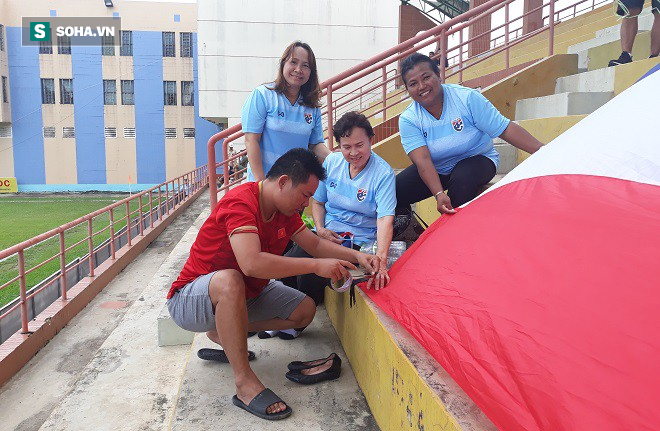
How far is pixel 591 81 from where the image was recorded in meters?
4.43

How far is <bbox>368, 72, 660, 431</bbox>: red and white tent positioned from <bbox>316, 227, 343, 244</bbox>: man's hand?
1.90 feet

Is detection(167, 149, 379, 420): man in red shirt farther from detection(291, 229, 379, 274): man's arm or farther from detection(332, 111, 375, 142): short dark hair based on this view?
detection(332, 111, 375, 142): short dark hair

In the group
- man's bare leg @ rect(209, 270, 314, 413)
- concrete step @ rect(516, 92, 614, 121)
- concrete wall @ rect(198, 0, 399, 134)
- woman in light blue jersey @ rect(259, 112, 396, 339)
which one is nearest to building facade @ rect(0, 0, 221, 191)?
concrete wall @ rect(198, 0, 399, 134)

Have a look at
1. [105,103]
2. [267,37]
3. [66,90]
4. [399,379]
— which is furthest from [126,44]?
[399,379]

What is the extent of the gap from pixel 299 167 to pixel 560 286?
1.14 m

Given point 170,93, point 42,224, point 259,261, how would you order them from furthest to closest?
point 170,93, point 42,224, point 259,261

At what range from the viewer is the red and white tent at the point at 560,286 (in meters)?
1.12

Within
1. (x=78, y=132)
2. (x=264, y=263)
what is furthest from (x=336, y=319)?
(x=78, y=132)

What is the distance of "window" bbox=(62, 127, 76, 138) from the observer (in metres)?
25.7

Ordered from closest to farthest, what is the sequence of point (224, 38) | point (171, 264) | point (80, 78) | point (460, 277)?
1. point (460, 277)
2. point (171, 264)
3. point (224, 38)
4. point (80, 78)

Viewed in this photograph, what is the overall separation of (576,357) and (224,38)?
18.2 metres

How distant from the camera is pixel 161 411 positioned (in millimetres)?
3186

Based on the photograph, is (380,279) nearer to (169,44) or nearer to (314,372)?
(314,372)

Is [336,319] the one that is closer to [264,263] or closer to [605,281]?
[264,263]
